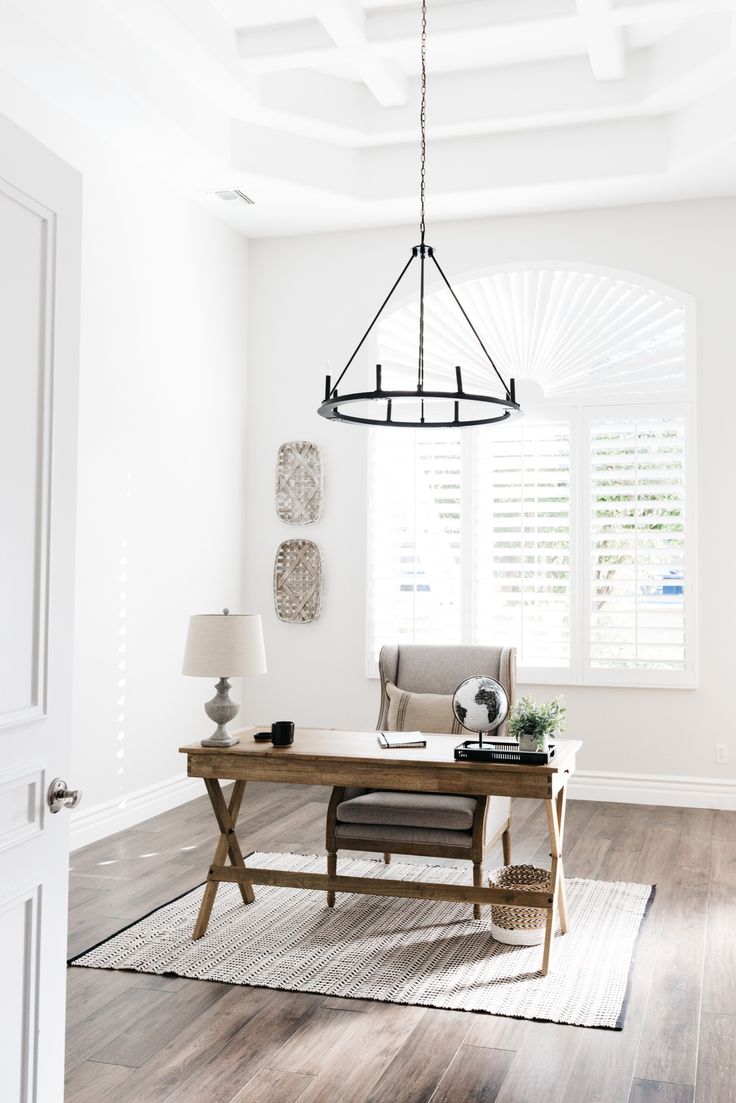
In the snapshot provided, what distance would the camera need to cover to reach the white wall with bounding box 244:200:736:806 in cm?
585

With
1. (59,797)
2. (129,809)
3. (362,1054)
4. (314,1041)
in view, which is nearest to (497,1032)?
(362,1054)

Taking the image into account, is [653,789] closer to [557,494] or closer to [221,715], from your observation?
[557,494]

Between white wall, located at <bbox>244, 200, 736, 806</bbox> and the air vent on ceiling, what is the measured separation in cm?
73

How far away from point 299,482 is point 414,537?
85 centimetres

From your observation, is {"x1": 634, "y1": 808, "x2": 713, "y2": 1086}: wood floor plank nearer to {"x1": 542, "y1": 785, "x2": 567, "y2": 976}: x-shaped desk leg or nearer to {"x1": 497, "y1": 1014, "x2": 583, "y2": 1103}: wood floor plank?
{"x1": 497, "y1": 1014, "x2": 583, "y2": 1103}: wood floor plank

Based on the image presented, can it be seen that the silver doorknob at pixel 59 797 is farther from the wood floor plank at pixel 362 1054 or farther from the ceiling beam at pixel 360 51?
the ceiling beam at pixel 360 51

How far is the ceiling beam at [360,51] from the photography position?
4488 mm

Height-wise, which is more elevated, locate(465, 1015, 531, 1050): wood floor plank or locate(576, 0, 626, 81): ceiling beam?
locate(576, 0, 626, 81): ceiling beam

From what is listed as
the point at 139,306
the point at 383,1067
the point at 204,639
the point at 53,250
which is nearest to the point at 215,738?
the point at 204,639

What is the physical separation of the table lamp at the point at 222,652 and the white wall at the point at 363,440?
2725 millimetres

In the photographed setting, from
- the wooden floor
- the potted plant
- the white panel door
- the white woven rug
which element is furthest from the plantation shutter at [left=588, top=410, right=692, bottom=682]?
the white panel door

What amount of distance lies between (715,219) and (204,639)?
4063mm

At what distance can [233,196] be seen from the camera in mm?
5930

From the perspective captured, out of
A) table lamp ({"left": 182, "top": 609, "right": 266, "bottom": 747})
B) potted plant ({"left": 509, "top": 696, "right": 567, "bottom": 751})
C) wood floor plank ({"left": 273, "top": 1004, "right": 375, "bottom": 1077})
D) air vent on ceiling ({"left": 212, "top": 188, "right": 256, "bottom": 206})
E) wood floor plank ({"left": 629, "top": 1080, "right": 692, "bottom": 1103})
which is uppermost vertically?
air vent on ceiling ({"left": 212, "top": 188, "right": 256, "bottom": 206})
